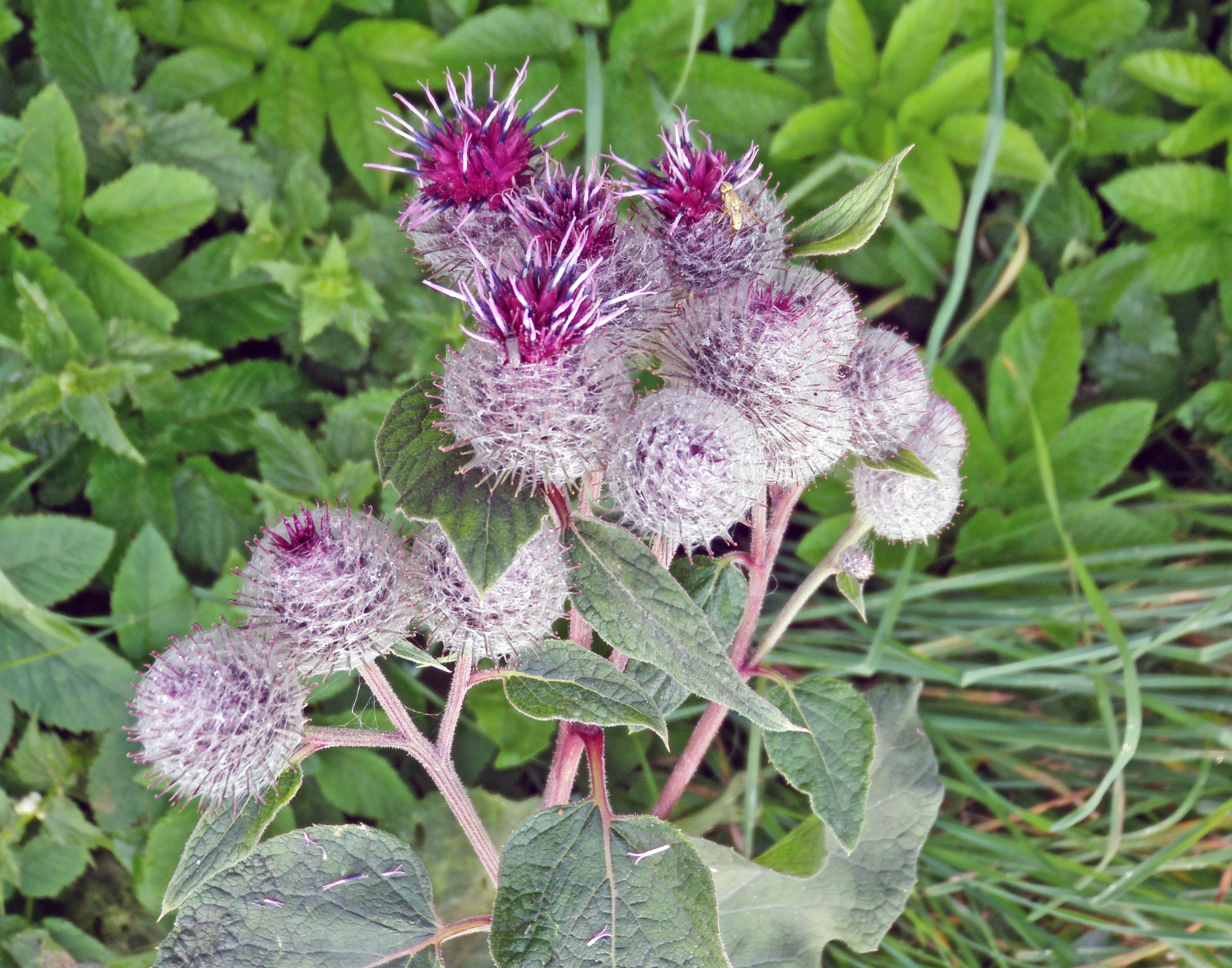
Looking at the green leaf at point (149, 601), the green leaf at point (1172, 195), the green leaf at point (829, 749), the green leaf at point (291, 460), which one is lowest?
the green leaf at point (149, 601)

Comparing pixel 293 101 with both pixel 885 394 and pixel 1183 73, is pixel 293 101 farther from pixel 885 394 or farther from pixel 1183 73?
pixel 1183 73

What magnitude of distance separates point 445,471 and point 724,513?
0.98 feet

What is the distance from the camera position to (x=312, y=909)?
1097 mm

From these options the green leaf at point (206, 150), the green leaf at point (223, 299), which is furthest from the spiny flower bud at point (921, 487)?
the green leaf at point (206, 150)

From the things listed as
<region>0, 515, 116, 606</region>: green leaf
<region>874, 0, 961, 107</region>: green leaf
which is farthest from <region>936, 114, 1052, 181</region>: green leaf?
<region>0, 515, 116, 606</region>: green leaf

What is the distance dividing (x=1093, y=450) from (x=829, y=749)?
105cm

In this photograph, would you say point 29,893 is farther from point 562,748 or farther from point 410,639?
point 562,748

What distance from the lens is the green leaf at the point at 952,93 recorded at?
5.89ft

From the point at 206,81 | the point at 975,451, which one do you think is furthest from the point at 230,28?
the point at 975,451

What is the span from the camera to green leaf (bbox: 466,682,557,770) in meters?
1.63

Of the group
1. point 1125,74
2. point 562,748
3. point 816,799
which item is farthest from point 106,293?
point 1125,74

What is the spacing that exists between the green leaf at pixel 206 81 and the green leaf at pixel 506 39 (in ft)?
1.38

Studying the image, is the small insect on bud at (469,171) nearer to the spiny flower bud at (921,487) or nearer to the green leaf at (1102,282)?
the spiny flower bud at (921,487)

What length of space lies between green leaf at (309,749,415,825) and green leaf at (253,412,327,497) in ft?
1.67
